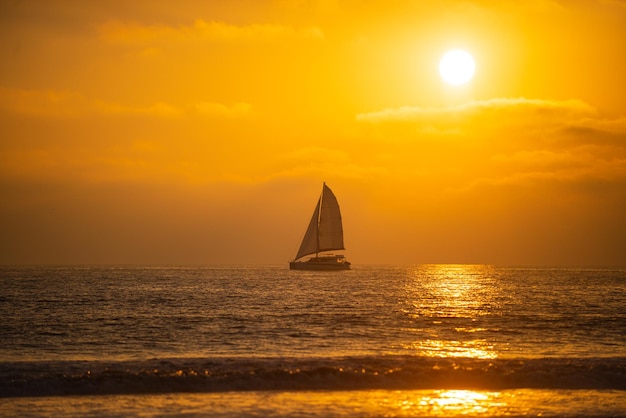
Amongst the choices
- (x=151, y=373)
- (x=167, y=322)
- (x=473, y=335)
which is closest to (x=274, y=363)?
(x=151, y=373)

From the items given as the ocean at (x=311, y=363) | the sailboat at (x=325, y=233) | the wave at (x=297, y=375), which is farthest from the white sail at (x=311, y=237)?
the wave at (x=297, y=375)

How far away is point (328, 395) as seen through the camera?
24984mm

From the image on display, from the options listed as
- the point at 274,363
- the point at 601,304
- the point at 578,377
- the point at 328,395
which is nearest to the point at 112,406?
the point at 328,395

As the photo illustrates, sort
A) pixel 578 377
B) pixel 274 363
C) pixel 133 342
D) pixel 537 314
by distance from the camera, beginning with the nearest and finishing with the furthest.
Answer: pixel 578 377 < pixel 274 363 < pixel 133 342 < pixel 537 314

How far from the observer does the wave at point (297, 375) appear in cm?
A: 2658

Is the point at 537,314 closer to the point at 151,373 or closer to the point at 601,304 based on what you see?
the point at 601,304

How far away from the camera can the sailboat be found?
15675 centimetres

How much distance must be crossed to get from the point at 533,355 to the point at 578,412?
45.1ft

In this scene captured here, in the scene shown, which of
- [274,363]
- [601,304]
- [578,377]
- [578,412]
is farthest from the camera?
[601,304]

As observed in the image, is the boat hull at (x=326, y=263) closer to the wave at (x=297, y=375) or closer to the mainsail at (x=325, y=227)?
the mainsail at (x=325, y=227)

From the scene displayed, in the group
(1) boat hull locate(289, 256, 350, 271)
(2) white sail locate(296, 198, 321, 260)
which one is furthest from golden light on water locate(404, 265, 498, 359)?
(1) boat hull locate(289, 256, 350, 271)

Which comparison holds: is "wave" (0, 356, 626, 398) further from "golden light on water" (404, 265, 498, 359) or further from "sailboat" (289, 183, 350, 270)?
"sailboat" (289, 183, 350, 270)

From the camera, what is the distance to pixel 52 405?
23.3 metres

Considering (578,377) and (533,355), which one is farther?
(533,355)
